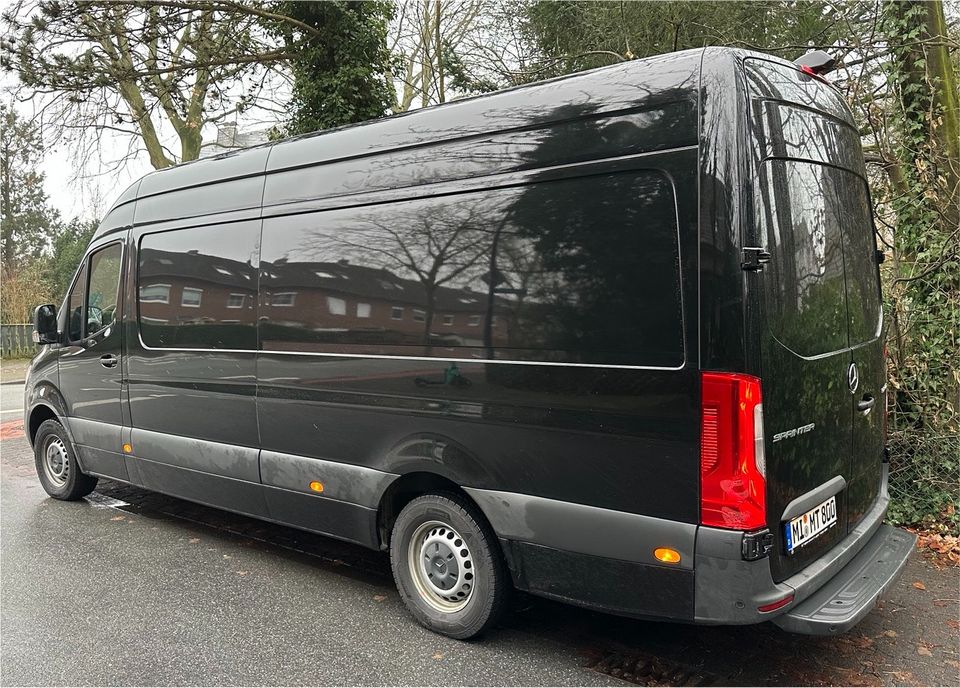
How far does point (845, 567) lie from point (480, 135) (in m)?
2.65

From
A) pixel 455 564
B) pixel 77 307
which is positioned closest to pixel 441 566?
pixel 455 564

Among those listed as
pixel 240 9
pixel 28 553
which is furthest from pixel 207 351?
pixel 240 9

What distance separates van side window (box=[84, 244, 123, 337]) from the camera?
19.1ft

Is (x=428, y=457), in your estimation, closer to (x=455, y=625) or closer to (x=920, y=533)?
(x=455, y=625)

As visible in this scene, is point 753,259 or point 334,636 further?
point 334,636

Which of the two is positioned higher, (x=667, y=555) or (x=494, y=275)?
(x=494, y=275)

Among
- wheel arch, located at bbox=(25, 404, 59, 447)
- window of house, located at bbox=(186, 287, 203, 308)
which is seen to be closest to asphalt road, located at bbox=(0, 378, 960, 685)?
wheel arch, located at bbox=(25, 404, 59, 447)

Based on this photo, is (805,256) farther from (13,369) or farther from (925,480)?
(13,369)

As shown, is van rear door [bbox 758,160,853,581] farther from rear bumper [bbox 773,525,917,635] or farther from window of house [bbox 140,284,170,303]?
window of house [bbox 140,284,170,303]

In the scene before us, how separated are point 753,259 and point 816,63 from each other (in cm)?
137

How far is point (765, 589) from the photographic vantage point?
9.61 feet

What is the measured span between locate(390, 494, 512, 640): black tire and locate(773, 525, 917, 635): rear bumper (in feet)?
4.25

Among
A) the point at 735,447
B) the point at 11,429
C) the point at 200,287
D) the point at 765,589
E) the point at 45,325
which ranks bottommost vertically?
the point at 11,429

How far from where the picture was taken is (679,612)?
305 centimetres
